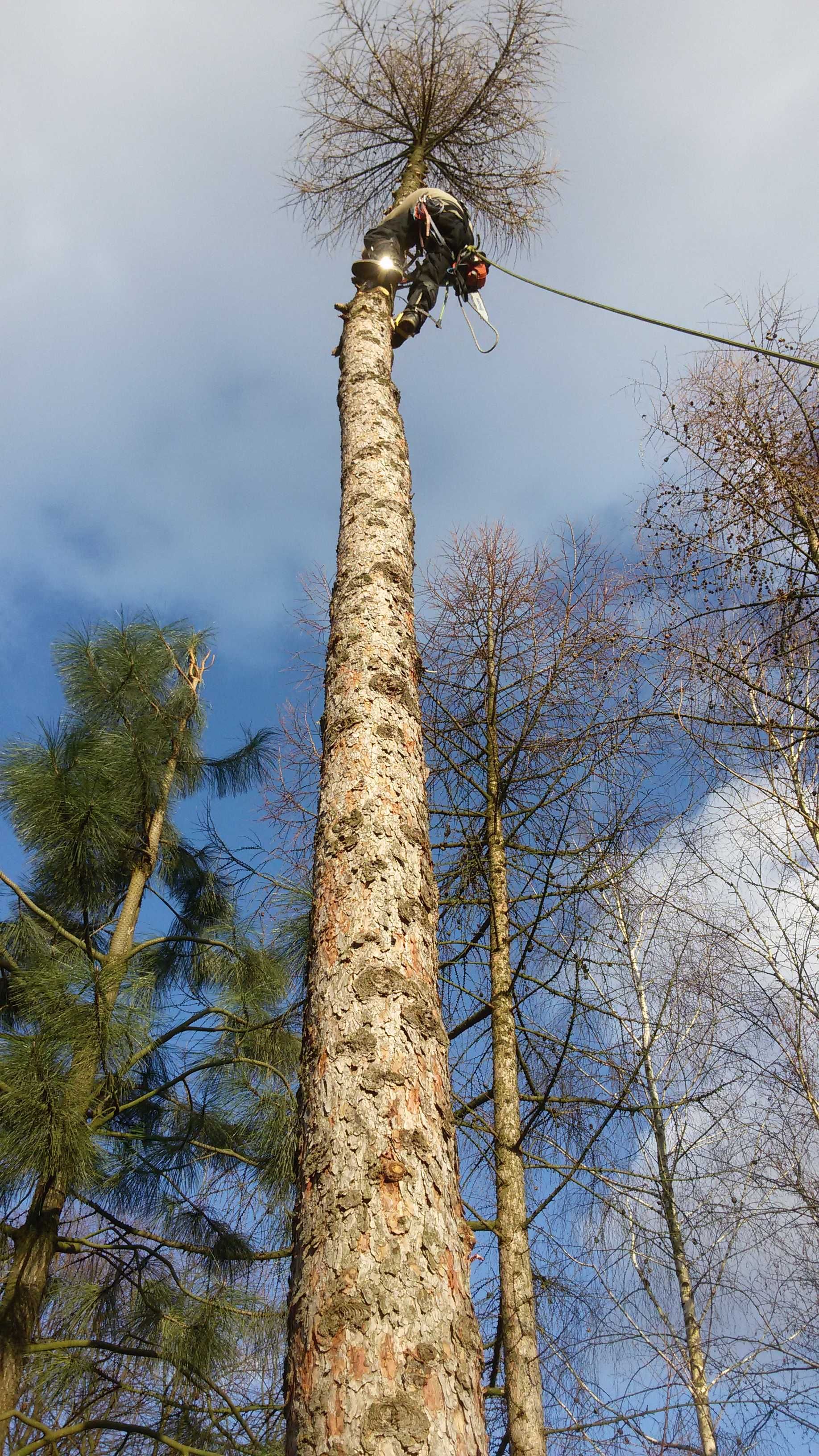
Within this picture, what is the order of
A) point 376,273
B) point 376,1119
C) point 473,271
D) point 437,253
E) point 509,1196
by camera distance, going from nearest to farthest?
point 376,1119, point 509,1196, point 376,273, point 437,253, point 473,271

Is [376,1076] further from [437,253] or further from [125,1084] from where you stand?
[437,253]

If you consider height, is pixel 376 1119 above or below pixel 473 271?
below

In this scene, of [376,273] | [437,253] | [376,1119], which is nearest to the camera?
[376,1119]

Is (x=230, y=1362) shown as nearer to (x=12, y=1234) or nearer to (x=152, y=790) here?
(x=12, y=1234)

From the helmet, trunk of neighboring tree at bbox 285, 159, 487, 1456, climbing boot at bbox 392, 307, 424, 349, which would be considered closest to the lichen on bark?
trunk of neighboring tree at bbox 285, 159, 487, 1456

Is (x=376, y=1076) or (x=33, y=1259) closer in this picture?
(x=376, y=1076)

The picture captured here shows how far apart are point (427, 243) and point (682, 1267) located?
5.43 m

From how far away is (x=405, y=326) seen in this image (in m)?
4.40

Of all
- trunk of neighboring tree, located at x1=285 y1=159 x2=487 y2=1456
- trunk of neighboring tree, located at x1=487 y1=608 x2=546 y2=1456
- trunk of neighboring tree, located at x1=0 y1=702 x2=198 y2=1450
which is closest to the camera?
trunk of neighboring tree, located at x1=285 y1=159 x2=487 y2=1456

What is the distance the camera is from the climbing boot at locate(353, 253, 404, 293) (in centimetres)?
424

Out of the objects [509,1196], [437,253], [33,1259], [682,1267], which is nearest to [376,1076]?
[509,1196]

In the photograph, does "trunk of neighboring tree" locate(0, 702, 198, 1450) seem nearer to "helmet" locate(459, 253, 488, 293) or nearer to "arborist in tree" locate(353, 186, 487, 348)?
"arborist in tree" locate(353, 186, 487, 348)

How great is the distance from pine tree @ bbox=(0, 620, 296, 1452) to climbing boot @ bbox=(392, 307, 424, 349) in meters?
2.53

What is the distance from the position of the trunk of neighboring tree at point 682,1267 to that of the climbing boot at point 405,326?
3025 mm
